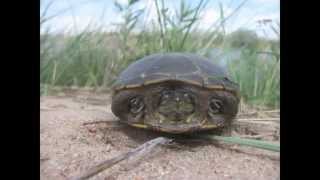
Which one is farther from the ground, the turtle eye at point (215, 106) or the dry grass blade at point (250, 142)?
the turtle eye at point (215, 106)

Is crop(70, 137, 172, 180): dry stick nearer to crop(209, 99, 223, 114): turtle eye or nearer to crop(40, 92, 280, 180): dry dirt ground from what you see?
crop(40, 92, 280, 180): dry dirt ground

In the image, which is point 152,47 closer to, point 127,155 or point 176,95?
point 176,95

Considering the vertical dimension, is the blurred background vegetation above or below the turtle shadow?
above

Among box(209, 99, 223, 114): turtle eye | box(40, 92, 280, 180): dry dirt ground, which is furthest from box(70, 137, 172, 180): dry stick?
box(209, 99, 223, 114): turtle eye

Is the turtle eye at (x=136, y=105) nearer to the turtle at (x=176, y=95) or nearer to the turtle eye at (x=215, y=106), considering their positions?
the turtle at (x=176, y=95)

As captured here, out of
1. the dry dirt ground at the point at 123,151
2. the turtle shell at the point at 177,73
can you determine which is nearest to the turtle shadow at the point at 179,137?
the dry dirt ground at the point at 123,151

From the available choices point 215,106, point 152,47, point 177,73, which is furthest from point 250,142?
point 152,47

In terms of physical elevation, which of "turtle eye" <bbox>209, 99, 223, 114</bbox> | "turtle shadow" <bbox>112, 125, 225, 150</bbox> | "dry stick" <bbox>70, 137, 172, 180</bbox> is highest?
"turtle eye" <bbox>209, 99, 223, 114</bbox>
